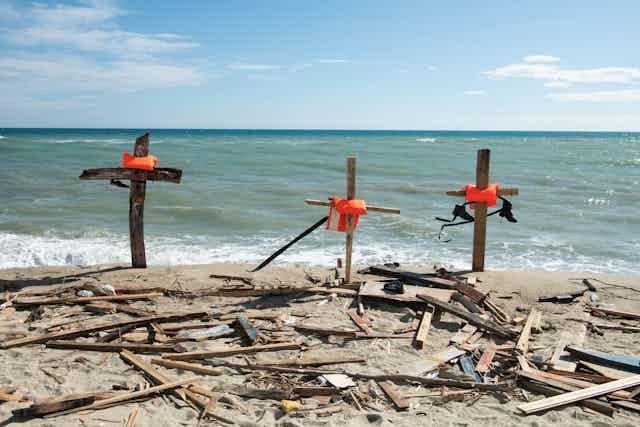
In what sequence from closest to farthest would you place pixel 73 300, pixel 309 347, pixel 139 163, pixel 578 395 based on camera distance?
pixel 578 395
pixel 309 347
pixel 73 300
pixel 139 163

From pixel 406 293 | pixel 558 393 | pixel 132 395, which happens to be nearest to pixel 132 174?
pixel 132 395

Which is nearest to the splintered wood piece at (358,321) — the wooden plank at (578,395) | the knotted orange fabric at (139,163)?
the wooden plank at (578,395)

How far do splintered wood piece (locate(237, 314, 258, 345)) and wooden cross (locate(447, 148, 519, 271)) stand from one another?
15.1 ft

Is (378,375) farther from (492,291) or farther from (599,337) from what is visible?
(492,291)

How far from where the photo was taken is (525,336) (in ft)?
22.1

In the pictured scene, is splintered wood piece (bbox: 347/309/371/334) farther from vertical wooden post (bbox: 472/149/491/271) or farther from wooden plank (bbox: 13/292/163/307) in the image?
vertical wooden post (bbox: 472/149/491/271)

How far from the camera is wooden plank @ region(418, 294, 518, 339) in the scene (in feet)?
22.6

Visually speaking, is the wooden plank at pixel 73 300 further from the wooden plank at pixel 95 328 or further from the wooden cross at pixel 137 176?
the wooden cross at pixel 137 176

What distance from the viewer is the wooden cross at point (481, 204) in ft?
30.5

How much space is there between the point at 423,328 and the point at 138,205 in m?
5.67

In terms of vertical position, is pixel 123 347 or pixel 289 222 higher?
pixel 289 222

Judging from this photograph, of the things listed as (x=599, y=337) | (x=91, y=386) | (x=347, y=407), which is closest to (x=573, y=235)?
(x=599, y=337)

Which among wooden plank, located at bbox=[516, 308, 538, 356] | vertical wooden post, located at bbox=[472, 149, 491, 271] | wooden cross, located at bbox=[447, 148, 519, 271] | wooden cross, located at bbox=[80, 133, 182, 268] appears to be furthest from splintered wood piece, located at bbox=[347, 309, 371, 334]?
wooden cross, located at bbox=[80, 133, 182, 268]

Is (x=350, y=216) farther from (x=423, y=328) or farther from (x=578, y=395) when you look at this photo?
(x=578, y=395)
